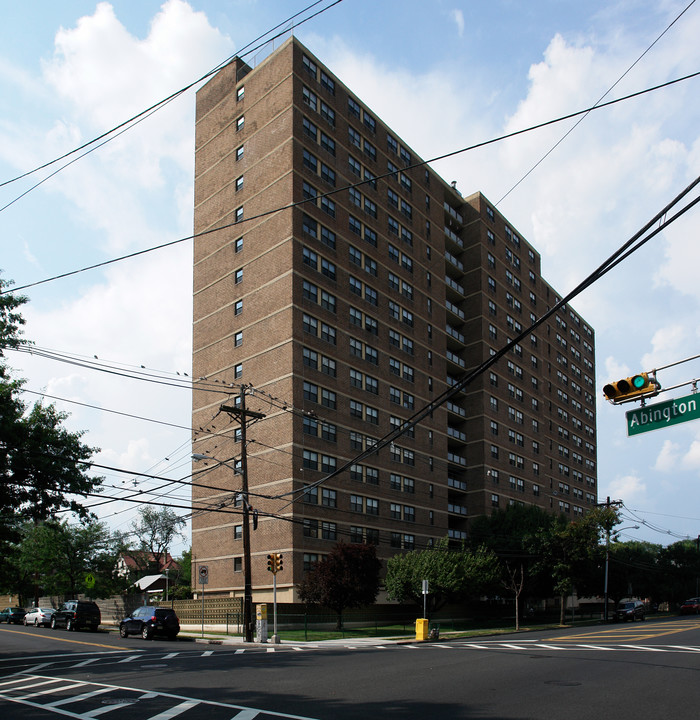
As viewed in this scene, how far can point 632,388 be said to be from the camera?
38.8ft

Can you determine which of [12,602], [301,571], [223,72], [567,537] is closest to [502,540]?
[567,537]

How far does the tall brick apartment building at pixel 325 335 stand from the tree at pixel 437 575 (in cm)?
409

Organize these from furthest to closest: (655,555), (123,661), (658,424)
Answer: (655,555) < (123,661) < (658,424)

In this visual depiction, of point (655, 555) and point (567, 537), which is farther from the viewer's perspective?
point (655, 555)

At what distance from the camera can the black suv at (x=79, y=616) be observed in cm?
4481

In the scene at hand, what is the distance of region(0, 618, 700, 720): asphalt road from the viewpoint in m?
12.0

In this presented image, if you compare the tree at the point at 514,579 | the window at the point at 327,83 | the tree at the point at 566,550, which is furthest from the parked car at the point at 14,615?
the window at the point at 327,83

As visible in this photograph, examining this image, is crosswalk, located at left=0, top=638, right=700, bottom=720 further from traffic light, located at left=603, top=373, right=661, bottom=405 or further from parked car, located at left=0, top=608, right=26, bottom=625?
parked car, located at left=0, top=608, right=26, bottom=625

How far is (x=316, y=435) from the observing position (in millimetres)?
49312

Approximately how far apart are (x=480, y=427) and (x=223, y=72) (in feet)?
131

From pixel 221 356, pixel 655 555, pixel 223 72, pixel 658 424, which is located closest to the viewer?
pixel 658 424

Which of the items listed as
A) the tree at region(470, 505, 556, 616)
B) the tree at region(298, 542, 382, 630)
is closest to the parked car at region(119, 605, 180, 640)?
the tree at region(298, 542, 382, 630)

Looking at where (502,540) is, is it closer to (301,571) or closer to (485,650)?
(301,571)

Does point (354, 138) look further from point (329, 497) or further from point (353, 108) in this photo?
point (329, 497)
